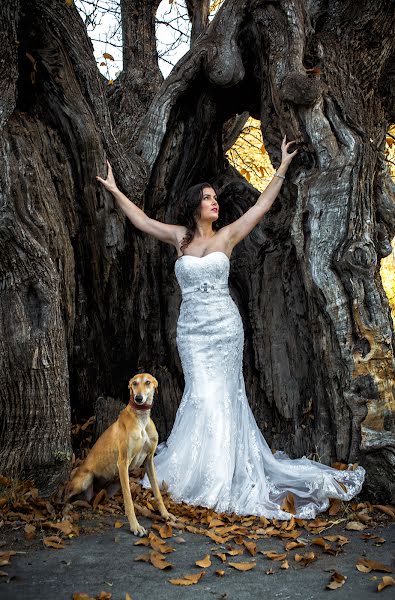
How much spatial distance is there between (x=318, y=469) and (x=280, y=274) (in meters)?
2.06

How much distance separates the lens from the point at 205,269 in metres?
5.97

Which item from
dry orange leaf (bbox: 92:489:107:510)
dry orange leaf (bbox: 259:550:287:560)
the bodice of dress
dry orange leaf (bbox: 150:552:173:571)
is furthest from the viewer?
the bodice of dress

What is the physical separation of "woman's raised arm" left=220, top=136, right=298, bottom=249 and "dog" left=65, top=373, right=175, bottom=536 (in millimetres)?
1949

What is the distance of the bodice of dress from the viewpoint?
5.97 metres

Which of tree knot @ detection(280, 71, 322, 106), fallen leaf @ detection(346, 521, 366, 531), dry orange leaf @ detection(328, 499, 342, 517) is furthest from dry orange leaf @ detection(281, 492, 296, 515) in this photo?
tree knot @ detection(280, 71, 322, 106)

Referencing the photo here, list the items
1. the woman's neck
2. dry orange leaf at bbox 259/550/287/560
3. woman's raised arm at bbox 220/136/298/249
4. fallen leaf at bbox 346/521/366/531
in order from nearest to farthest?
dry orange leaf at bbox 259/550/287/560 → fallen leaf at bbox 346/521/366/531 → woman's raised arm at bbox 220/136/298/249 → the woman's neck

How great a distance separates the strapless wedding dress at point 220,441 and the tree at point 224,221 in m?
0.48

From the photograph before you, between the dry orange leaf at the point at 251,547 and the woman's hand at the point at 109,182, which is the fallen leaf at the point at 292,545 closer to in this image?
A: the dry orange leaf at the point at 251,547

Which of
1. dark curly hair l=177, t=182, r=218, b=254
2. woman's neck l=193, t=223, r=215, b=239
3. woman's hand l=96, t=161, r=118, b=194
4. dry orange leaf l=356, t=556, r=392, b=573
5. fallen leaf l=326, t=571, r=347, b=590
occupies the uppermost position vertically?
woman's hand l=96, t=161, r=118, b=194

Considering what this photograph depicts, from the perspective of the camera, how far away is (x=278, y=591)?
12.2 ft

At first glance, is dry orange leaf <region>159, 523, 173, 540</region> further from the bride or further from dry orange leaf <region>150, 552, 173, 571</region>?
the bride

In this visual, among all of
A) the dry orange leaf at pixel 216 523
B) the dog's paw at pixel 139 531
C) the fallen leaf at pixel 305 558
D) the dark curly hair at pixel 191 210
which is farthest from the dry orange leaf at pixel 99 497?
the dark curly hair at pixel 191 210

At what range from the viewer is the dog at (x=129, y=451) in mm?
4566

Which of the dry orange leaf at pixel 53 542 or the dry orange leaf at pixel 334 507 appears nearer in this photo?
the dry orange leaf at pixel 53 542
